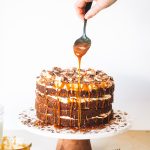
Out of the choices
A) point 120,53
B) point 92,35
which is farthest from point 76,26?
point 120,53

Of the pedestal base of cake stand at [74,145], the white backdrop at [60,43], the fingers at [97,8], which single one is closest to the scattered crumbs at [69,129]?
the pedestal base of cake stand at [74,145]

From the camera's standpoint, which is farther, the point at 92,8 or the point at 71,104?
the point at 92,8

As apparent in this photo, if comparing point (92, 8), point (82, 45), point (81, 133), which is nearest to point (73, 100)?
point (81, 133)

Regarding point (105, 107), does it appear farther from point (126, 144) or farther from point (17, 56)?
point (17, 56)

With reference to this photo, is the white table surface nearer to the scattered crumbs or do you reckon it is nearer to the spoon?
the scattered crumbs

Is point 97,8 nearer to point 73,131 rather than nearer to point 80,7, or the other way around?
point 80,7

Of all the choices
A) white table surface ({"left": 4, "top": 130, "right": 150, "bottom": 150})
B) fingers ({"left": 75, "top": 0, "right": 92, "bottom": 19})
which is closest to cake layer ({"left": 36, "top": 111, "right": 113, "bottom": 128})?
white table surface ({"left": 4, "top": 130, "right": 150, "bottom": 150})

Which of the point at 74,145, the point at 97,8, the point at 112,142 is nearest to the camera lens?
the point at 74,145
